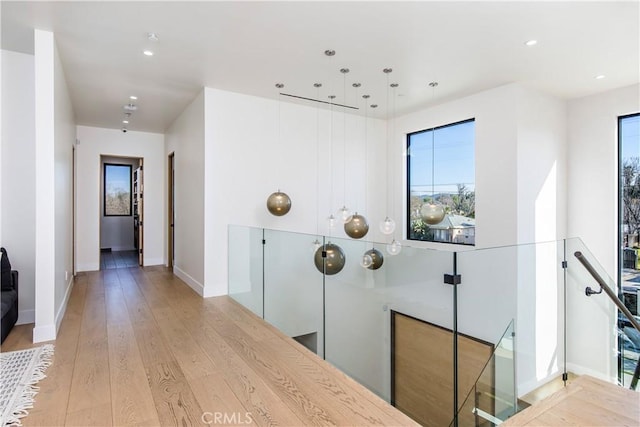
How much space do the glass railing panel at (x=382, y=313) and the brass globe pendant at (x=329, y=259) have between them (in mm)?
76

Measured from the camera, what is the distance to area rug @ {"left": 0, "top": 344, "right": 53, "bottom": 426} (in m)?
2.24

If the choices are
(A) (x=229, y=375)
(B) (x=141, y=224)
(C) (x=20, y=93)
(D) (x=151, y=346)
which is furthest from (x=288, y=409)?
(B) (x=141, y=224)

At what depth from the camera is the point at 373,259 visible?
450 cm

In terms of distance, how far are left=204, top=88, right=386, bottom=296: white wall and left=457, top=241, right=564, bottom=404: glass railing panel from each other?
315cm

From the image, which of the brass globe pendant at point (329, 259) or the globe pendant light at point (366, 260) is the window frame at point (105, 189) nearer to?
the brass globe pendant at point (329, 259)

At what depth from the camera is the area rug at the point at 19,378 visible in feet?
7.36

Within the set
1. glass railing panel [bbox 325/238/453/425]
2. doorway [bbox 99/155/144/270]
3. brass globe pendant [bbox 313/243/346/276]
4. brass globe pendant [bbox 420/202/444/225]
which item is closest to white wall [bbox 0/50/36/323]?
brass globe pendant [bbox 313/243/346/276]

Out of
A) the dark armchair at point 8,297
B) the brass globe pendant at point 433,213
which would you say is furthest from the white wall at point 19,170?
the brass globe pendant at point 433,213

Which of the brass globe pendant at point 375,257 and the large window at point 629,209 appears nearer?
the brass globe pendant at point 375,257

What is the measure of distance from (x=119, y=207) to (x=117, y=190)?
19.3 inches

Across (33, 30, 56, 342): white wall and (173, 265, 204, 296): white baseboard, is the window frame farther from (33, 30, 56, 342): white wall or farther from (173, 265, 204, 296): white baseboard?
(33, 30, 56, 342): white wall

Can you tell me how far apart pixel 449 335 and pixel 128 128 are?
7.34 meters

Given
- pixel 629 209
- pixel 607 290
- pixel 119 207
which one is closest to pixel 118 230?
pixel 119 207

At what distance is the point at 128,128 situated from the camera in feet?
24.7
